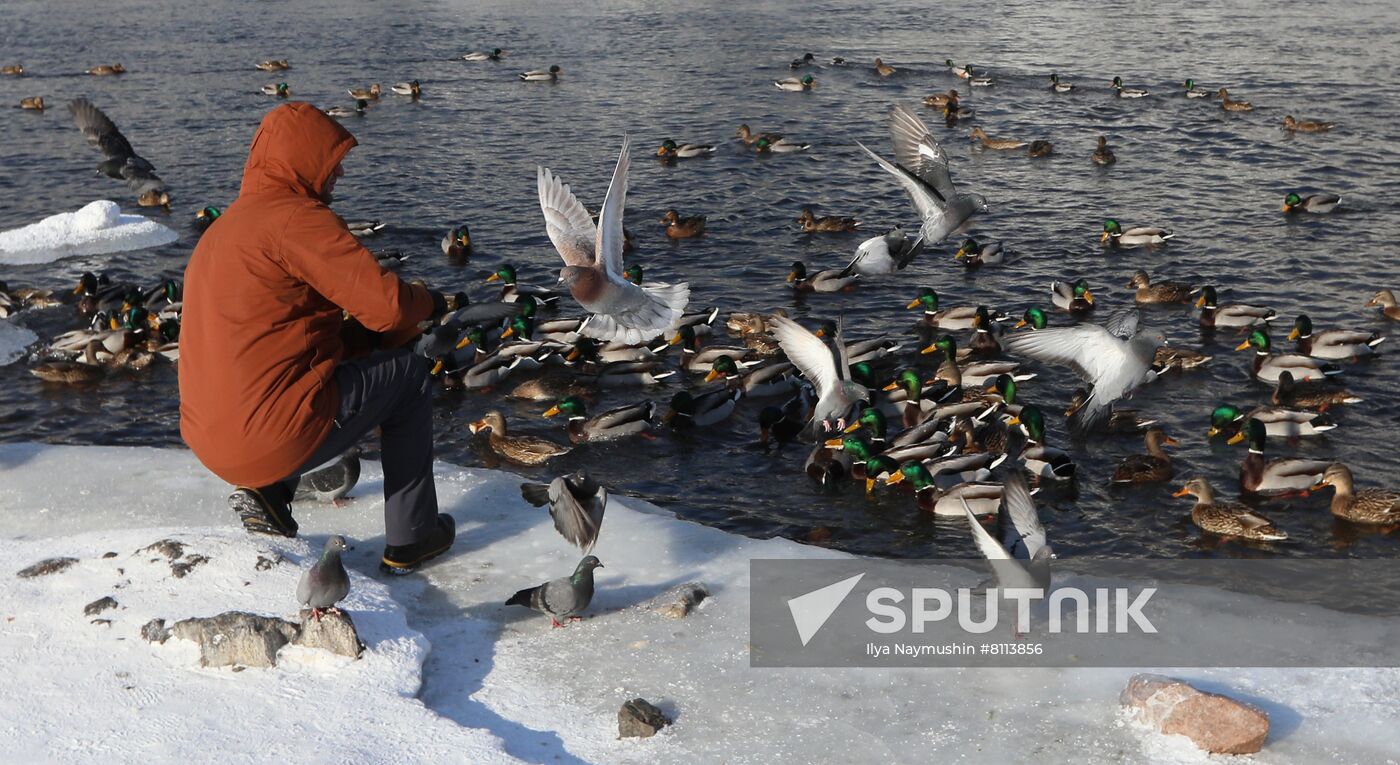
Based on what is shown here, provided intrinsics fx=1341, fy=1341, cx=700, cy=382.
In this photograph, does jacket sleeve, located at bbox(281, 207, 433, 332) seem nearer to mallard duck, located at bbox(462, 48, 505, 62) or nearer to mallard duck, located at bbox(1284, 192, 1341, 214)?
mallard duck, located at bbox(1284, 192, 1341, 214)

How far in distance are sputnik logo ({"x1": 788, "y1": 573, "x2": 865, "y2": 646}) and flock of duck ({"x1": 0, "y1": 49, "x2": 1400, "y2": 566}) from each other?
2269mm

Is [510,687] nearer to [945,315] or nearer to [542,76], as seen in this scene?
[945,315]

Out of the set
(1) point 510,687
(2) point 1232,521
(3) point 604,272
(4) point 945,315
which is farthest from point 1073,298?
(1) point 510,687

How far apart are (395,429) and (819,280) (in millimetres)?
9861

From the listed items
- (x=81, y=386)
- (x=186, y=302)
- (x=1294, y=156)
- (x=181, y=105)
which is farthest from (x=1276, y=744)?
(x=181, y=105)

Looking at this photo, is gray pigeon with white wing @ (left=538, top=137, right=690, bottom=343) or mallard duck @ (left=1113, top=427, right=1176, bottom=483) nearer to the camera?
gray pigeon with white wing @ (left=538, top=137, right=690, bottom=343)

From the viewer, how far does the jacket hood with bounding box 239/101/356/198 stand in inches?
219

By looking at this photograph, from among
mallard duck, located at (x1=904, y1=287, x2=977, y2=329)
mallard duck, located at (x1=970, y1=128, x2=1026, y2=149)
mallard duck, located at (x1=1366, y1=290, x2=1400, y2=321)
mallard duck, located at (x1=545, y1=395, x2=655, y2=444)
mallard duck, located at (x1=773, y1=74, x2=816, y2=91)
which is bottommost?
mallard duck, located at (x1=545, y1=395, x2=655, y2=444)

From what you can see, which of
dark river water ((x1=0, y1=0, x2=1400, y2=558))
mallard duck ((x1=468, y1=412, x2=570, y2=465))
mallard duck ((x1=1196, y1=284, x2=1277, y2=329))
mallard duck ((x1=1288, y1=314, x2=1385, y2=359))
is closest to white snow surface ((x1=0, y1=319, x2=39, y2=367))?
dark river water ((x1=0, y1=0, x2=1400, y2=558))

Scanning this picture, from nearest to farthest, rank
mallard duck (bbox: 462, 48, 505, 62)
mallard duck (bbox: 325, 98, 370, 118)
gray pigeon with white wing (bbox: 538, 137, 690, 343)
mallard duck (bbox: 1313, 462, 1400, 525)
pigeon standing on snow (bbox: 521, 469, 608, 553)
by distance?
pigeon standing on snow (bbox: 521, 469, 608, 553) < gray pigeon with white wing (bbox: 538, 137, 690, 343) < mallard duck (bbox: 1313, 462, 1400, 525) < mallard duck (bbox: 325, 98, 370, 118) < mallard duck (bbox: 462, 48, 505, 62)

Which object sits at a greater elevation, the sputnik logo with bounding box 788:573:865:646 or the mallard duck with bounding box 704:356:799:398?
the mallard duck with bounding box 704:356:799:398

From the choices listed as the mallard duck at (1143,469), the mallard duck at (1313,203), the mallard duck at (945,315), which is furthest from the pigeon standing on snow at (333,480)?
the mallard duck at (1313,203)

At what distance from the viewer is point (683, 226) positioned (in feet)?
58.5

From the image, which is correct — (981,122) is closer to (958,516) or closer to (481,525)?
(958,516)
